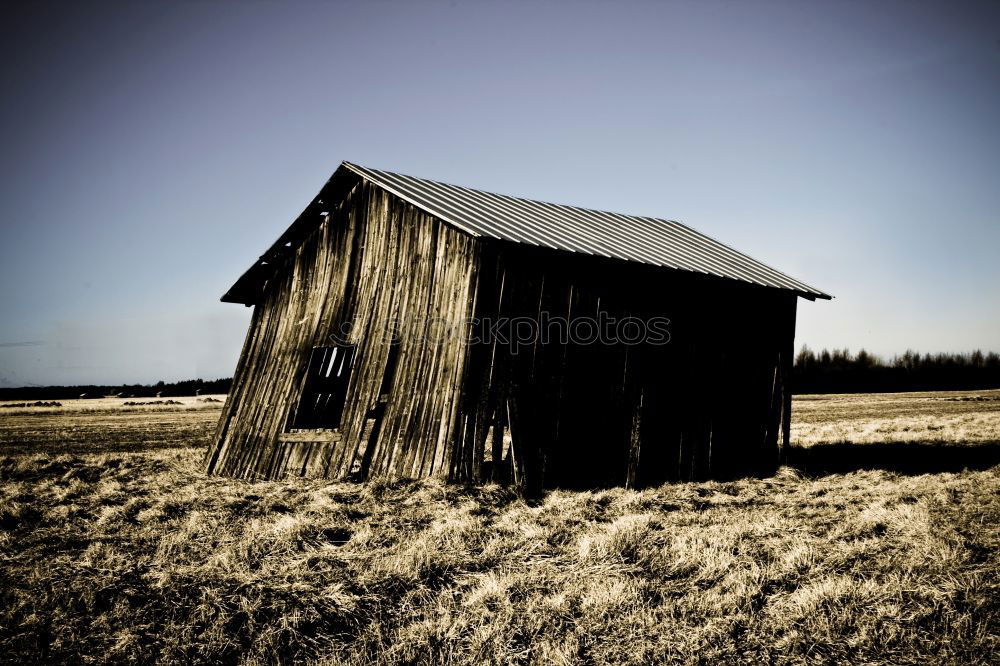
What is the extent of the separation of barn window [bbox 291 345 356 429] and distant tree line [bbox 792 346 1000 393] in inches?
1654

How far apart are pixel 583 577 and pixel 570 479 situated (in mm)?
4200

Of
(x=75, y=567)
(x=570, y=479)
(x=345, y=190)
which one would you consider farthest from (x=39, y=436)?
(x=570, y=479)

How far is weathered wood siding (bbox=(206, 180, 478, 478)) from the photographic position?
29.0 ft

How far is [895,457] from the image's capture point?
1149 centimetres

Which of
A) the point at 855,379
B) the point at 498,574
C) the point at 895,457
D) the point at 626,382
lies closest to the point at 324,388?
the point at 626,382

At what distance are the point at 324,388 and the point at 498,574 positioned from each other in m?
7.17

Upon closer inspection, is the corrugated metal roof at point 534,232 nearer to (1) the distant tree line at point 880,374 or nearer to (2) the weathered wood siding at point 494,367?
(2) the weathered wood siding at point 494,367

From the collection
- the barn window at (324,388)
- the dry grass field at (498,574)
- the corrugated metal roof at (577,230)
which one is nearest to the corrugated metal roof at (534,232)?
the corrugated metal roof at (577,230)

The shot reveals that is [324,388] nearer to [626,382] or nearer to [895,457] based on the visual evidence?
Result: [626,382]

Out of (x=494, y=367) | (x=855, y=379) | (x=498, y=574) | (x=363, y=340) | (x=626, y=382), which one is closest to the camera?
(x=498, y=574)

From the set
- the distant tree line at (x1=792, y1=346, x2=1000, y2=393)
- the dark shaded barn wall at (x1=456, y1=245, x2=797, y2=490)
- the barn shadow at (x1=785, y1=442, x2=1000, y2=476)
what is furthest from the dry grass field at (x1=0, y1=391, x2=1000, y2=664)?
the distant tree line at (x1=792, y1=346, x2=1000, y2=393)

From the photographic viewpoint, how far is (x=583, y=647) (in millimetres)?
3797

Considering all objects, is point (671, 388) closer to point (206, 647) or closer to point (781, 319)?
point (781, 319)

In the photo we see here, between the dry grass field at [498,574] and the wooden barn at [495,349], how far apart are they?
95 cm
